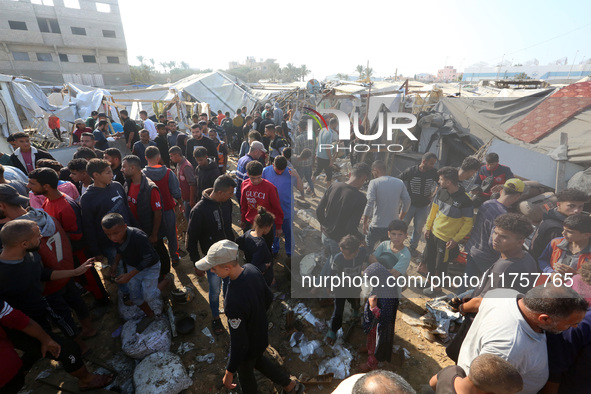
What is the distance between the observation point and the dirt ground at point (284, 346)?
2.90 m

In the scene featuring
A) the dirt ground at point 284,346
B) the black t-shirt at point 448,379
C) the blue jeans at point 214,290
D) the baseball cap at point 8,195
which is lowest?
the dirt ground at point 284,346

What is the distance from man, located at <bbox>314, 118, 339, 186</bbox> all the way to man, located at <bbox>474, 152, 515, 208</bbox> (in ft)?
4.62

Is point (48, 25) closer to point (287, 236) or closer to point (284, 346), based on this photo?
point (287, 236)

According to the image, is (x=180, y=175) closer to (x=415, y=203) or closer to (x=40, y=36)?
(x=415, y=203)

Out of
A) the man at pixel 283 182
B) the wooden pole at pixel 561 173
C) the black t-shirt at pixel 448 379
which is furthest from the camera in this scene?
the man at pixel 283 182

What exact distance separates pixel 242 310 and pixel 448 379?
5.52ft

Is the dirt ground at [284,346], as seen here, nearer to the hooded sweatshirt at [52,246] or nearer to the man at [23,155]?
the hooded sweatshirt at [52,246]

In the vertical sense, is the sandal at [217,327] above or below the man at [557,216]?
below

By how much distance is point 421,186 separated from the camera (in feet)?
9.91

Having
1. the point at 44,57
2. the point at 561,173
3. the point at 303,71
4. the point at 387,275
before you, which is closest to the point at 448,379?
the point at 387,275

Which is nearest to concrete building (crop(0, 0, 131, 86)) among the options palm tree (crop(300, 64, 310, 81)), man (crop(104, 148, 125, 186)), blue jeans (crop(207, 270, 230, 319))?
man (crop(104, 148, 125, 186))

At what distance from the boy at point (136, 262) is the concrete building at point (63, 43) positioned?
4018 cm

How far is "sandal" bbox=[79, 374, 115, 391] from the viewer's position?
9.04ft

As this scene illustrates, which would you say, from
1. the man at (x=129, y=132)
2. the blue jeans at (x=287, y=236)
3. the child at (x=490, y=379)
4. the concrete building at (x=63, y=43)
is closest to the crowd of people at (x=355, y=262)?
the child at (x=490, y=379)
